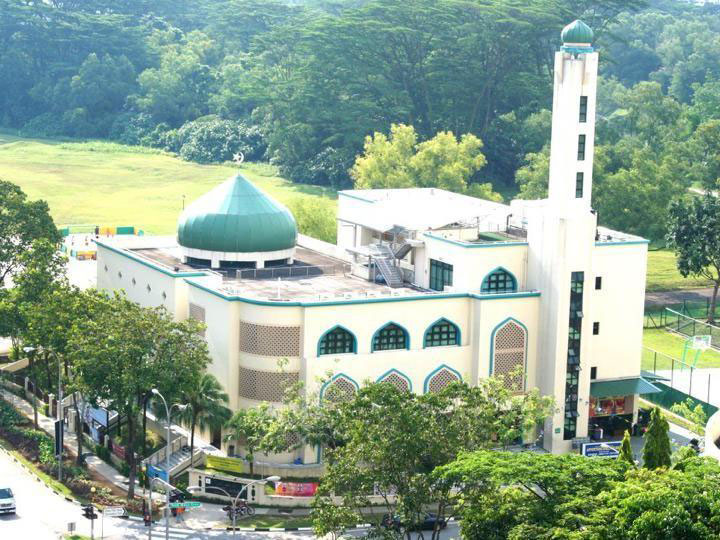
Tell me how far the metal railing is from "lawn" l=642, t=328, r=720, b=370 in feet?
70.8

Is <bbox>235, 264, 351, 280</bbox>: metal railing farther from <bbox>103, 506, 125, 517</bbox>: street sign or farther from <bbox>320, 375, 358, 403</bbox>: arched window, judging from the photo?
<bbox>103, 506, 125, 517</bbox>: street sign

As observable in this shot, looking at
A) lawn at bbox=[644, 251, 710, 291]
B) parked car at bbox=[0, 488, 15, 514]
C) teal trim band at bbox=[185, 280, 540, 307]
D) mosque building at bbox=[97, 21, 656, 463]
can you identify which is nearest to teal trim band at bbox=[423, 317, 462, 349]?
mosque building at bbox=[97, 21, 656, 463]

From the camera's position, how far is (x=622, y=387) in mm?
83000

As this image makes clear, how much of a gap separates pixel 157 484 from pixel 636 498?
3057 cm

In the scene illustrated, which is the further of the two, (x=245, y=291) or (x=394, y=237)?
(x=394, y=237)

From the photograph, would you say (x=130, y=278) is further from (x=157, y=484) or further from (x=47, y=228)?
(x=157, y=484)

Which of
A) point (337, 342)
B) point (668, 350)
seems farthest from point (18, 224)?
point (668, 350)

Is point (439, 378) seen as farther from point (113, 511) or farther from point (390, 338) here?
point (113, 511)

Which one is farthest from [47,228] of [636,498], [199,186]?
[199,186]

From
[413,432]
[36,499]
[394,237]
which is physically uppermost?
[394,237]

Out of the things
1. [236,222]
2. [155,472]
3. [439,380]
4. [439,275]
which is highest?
[236,222]

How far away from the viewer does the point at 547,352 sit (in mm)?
79875

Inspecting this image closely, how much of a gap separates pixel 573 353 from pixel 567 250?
A: 17.8 ft

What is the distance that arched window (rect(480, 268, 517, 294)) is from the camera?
262 ft
